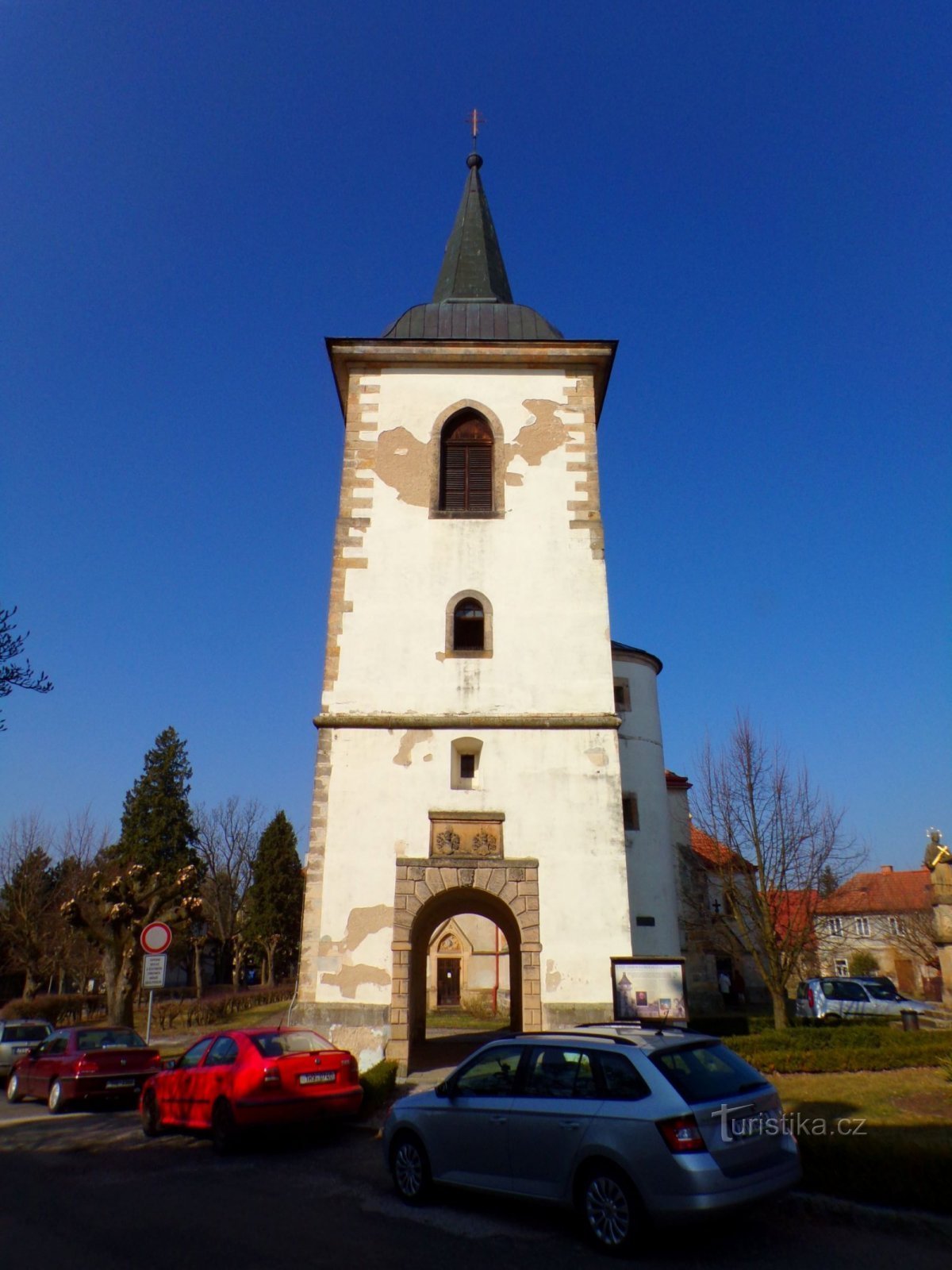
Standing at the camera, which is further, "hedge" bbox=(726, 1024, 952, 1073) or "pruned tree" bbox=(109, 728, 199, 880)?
"pruned tree" bbox=(109, 728, 199, 880)

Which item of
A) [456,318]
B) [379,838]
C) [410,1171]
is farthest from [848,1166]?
[456,318]

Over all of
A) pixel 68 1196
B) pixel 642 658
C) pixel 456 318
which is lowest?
pixel 68 1196

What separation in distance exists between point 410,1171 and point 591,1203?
2.07 meters

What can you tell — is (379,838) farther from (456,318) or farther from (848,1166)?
(456,318)

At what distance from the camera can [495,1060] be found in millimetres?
7281

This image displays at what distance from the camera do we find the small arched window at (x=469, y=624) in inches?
652

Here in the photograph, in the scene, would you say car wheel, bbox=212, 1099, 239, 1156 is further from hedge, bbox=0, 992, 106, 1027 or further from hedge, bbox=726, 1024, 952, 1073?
hedge, bbox=0, 992, 106, 1027

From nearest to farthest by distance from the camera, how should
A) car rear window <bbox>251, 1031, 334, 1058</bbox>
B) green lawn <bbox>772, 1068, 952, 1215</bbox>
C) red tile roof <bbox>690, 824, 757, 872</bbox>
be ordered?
green lawn <bbox>772, 1068, 952, 1215</bbox> < car rear window <bbox>251, 1031, 334, 1058</bbox> < red tile roof <bbox>690, 824, 757, 872</bbox>

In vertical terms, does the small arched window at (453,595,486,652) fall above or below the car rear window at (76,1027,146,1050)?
above

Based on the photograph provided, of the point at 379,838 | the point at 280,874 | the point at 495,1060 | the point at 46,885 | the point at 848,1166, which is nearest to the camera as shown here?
the point at 848,1166

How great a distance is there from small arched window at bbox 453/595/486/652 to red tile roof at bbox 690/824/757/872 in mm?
10813

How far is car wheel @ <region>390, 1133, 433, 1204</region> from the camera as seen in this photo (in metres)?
7.30

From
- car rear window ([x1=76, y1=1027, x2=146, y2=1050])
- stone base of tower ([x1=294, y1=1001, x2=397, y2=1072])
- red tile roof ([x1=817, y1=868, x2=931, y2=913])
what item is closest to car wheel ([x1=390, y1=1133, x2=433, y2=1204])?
stone base of tower ([x1=294, y1=1001, x2=397, y2=1072])

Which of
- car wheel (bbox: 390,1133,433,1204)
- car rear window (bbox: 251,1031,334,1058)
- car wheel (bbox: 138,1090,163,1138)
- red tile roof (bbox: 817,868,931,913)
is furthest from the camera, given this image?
red tile roof (bbox: 817,868,931,913)
